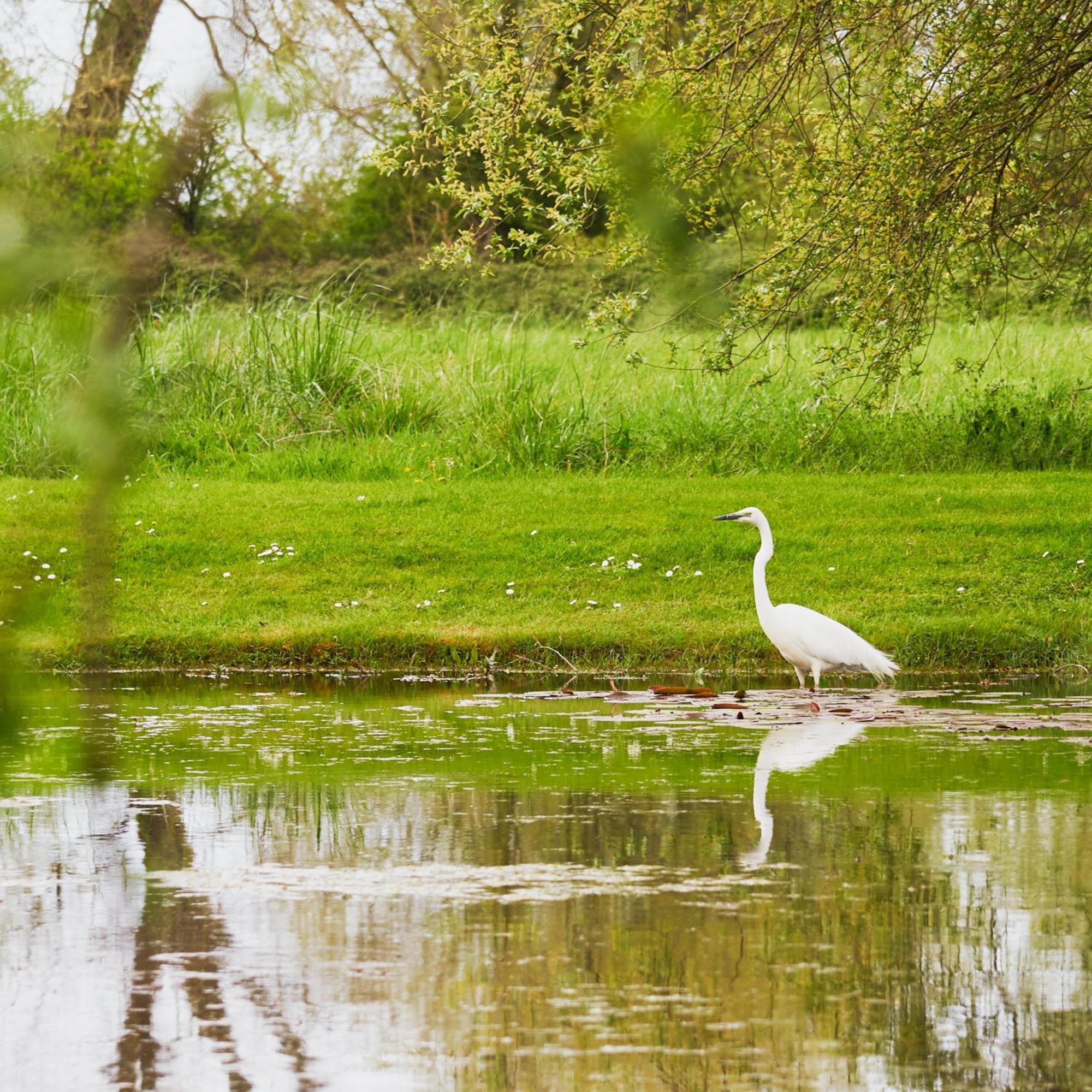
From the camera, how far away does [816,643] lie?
393 inches

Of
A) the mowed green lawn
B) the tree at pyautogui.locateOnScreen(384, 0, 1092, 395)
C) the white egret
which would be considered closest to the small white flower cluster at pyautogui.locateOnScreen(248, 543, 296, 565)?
the mowed green lawn

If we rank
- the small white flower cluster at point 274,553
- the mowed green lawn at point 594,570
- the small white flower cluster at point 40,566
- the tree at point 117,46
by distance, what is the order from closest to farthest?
the small white flower cluster at point 40,566 → the tree at point 117,46 → the mowed green lawn at point 594,570 → the small white flower cluster at point 274,553

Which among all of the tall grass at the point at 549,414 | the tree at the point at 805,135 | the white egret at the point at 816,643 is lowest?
the white egret at the point at 816,643

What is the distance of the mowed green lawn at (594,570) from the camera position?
452 inches

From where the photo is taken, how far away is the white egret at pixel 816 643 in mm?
9969

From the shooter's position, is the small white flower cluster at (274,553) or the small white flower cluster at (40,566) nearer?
the small white flower cluster at (40,566)

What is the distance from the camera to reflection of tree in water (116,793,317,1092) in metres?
3.97

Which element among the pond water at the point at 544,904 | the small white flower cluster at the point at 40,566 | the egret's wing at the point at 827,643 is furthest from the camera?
the egret's wing at the point at 827,643

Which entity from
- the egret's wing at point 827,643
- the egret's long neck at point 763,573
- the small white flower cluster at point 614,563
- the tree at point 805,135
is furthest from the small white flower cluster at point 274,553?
the egret's wing at point 827,643

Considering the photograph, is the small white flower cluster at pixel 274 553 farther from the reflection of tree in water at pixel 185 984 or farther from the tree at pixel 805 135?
the reflection of tree in water at pixel 185 984

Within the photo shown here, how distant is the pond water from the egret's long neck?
1745 millimetres

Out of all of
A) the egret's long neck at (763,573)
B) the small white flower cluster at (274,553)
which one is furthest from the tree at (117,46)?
the small white flower cluster at (274,553)

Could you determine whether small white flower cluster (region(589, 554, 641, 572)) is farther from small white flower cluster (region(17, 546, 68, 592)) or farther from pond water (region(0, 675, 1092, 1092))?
small white flower cluster (region(17, 546, 68, 592))

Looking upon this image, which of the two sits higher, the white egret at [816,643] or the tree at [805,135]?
the tree at [805,135]
